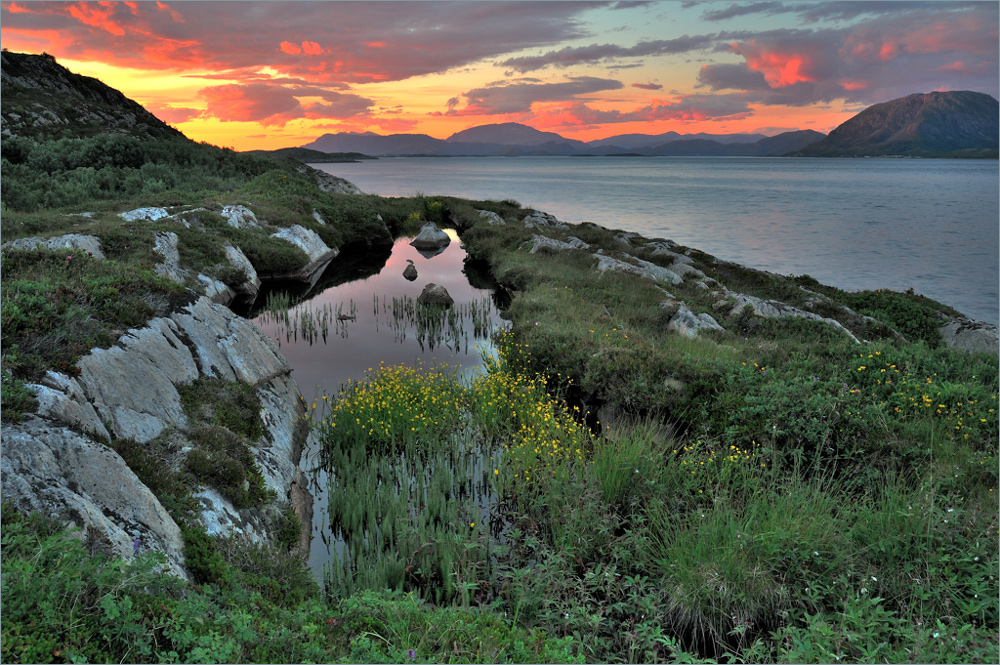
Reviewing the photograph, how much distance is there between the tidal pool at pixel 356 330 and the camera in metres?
15.1

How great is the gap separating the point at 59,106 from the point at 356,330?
57532 millimetres

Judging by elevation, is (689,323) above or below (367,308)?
below

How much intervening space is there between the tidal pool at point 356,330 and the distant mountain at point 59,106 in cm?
3845

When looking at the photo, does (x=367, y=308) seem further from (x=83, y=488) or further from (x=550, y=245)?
(x=83, y=488)

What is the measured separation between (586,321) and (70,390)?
48.6 feet

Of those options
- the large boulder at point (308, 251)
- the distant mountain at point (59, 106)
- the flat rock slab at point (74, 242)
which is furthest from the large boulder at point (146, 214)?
the distant mountain at point (59, 106)

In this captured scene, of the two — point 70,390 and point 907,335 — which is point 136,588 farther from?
point 907,335

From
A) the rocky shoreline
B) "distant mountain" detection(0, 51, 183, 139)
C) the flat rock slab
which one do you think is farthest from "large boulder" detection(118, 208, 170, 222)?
"distant mountain" detection(0, 51, 183, 139)

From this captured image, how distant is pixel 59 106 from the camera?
185ft

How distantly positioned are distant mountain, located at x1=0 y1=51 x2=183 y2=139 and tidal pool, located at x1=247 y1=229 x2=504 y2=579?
38447mm

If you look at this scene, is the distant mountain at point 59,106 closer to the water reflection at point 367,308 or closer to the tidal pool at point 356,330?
the water reflection at point 367,308

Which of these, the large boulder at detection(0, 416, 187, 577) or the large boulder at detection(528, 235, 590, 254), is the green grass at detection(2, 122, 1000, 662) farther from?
the large boulder at detection(528, 235, 590, 254)

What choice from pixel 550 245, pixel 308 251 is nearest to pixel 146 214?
pixel 308 251

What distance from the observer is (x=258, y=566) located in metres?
7.26
